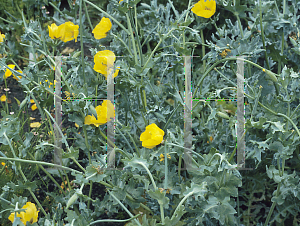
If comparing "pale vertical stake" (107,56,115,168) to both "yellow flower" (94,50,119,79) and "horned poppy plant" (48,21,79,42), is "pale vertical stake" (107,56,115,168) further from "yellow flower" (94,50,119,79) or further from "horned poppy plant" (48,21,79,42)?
"horned poppy plant" (48,21,79,42)

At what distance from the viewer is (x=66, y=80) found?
1.30m

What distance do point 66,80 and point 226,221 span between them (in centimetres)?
77

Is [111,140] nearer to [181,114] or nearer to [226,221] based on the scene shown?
[181,114]

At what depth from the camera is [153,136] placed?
1002mm

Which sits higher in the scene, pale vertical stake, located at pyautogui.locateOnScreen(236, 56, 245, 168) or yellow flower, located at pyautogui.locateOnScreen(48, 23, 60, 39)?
yellow flower, located at pyautogui.locateOnScreen(48, 23, 60, 39)

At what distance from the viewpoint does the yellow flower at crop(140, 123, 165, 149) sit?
1000 millimetres

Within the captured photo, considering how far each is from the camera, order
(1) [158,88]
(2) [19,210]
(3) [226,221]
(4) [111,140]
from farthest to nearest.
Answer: (1) [158,88] < (4) [111,140] < (3) [226,221] < (2) [19,210]

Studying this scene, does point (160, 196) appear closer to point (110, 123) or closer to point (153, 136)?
point (153, 136)

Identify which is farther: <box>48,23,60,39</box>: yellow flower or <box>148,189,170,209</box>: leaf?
<box>48,23,60,39</box>: yellow flower

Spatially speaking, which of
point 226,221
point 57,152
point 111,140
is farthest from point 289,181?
point 57,152

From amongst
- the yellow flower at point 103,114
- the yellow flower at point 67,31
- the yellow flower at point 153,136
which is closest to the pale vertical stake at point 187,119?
the yellow flower at point 153,136

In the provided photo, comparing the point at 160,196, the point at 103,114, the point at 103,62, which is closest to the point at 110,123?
the point at 103,114

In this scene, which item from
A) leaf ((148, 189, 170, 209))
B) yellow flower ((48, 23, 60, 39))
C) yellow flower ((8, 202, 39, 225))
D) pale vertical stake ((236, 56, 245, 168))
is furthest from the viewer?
yellow flower ((48, 23, 60, 39))

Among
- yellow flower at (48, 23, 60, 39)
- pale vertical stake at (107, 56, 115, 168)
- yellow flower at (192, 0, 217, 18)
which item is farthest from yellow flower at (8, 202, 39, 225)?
yellow flower at (192, 0, 217, 18)
